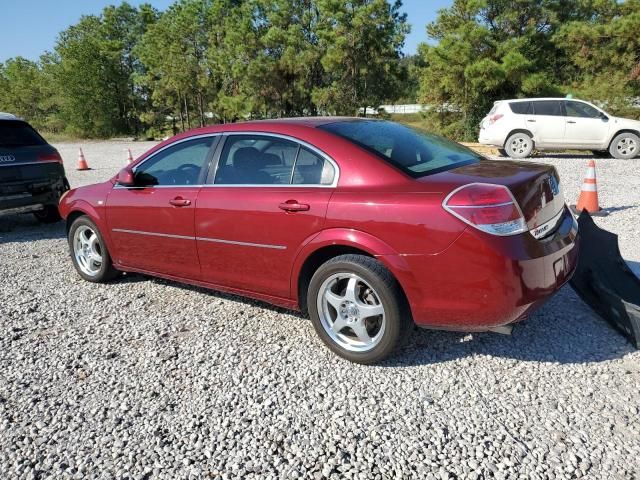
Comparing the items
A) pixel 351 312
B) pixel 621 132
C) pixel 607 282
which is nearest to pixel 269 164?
pixel 351 312

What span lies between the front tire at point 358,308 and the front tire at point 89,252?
2.56 m

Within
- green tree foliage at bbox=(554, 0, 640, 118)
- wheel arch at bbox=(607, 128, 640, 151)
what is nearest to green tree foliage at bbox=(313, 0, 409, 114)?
green tree foliage at bbox=(554, 0, 640, 118)

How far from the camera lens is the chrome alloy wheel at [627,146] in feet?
41.0

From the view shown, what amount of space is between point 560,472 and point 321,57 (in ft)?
81.6

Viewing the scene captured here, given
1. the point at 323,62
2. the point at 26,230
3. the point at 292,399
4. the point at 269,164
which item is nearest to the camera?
the point at 292,399

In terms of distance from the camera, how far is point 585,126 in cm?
1268

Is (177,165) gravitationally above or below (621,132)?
above

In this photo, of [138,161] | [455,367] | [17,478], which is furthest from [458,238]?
[138,161]

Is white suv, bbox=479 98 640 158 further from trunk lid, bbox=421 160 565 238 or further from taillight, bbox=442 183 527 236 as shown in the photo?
taillight, bbox=442 183 527 236

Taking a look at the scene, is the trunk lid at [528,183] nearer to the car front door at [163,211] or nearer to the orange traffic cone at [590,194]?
the car front door at [163,211]

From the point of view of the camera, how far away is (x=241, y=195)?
357 cm

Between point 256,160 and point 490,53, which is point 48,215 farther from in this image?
point 490,53

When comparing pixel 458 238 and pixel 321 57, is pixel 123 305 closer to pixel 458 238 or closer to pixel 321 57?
pixel 458 238

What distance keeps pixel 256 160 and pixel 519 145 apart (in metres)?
11.2
